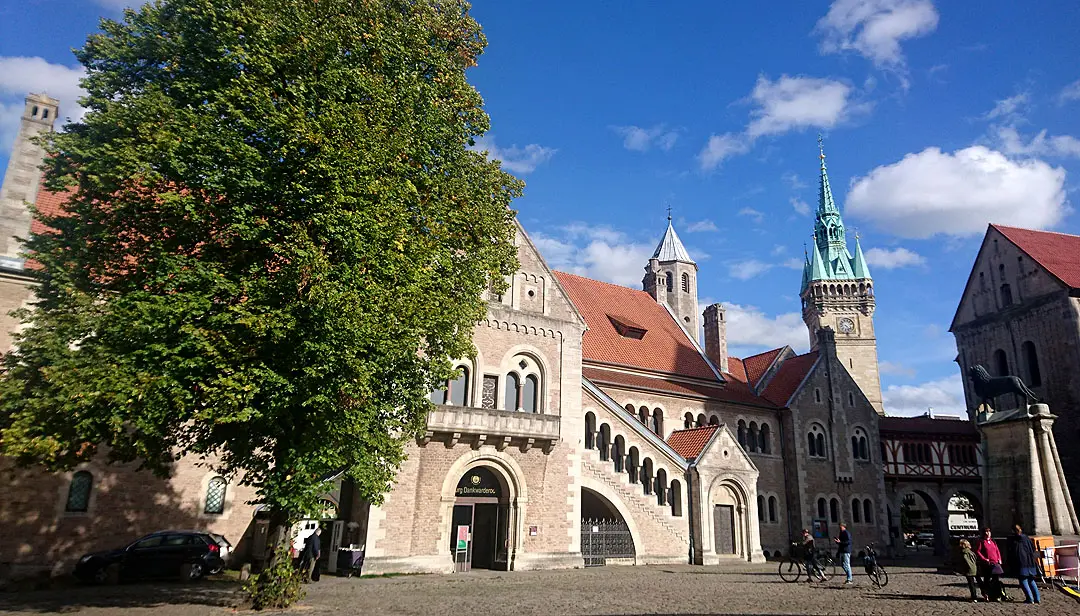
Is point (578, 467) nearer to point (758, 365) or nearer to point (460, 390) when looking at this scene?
point (460, 390)

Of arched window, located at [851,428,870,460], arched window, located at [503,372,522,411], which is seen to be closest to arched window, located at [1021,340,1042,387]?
arched window, located at [851,428,870,460]

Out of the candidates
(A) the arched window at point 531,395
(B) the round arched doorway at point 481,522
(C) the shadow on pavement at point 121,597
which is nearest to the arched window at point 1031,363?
(A) the arched window at point 531,395

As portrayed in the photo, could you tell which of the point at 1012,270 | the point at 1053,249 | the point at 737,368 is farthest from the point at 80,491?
the point at 1053,249

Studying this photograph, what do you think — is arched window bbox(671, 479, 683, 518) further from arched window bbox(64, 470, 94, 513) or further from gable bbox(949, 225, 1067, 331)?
gable bbox(949, 225, 1067, 331)

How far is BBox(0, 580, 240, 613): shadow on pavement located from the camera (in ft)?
42.8

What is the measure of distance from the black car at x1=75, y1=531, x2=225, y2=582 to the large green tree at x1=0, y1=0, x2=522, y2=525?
6625 millimetres

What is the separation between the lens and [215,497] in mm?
21969

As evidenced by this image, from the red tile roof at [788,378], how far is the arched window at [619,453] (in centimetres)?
1356

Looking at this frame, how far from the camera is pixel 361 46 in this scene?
47.1 feet

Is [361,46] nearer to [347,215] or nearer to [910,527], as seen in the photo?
[347,215]

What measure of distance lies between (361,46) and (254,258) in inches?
208

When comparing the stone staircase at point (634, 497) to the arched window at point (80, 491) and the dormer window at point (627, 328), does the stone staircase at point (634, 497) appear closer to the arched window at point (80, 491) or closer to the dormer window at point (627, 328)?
the dormer window at point (627, 328)

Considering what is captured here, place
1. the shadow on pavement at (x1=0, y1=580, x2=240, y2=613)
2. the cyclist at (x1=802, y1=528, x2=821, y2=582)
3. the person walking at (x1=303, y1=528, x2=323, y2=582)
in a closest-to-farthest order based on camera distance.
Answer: the shadow on pavement at (x1=0, y1=580, x2=240, y2=613), the person walking at (x1=303, y1=528, x2=323, y2=582), the cyclist at (x1=802, y1=528, x2=821, y2=582)

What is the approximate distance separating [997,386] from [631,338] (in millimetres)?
16636
